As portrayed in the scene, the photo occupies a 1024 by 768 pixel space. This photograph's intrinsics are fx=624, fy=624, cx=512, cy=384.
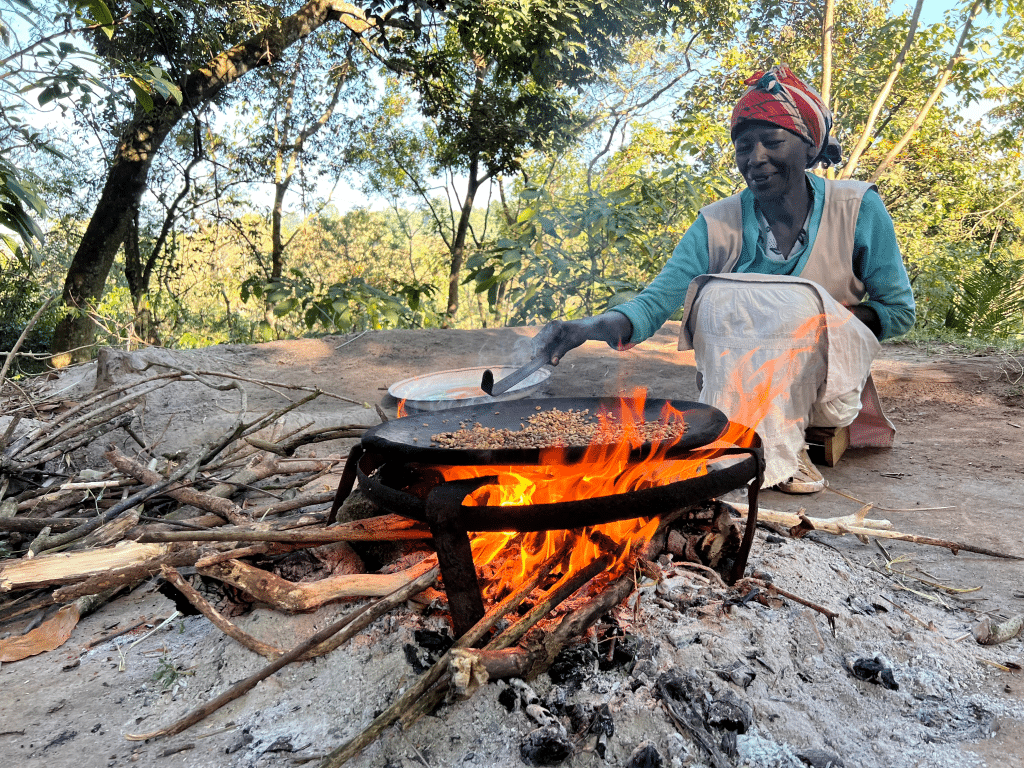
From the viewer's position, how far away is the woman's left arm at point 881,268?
2.49 metres

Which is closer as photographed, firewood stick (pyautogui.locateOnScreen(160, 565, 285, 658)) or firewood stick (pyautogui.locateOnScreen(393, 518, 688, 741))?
firewood stick (pyautogui.locateOnScreen(393, 518, 688, 741))

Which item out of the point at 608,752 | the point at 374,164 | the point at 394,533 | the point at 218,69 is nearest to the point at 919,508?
the point at 608,752

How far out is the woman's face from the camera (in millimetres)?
2389

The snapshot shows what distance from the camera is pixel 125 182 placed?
276 inches

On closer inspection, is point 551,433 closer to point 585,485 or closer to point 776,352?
point 585,485

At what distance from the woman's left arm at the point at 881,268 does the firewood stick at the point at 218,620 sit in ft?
8.01

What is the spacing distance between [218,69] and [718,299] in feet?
23.2

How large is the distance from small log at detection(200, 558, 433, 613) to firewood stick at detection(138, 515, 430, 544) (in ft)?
0.24

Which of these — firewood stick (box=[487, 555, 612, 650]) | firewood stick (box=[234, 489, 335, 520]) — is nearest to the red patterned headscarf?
firewood stick (box=[487, 555, 612, 650])

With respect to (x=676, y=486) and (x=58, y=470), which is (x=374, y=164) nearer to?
(x=58, y=470)

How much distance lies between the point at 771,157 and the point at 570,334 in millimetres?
1144

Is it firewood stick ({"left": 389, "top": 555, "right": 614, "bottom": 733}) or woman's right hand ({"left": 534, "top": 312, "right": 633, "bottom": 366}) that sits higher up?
woman's right hand ({"left": 534, "top": 312, "right": 633, "bottom": 366})

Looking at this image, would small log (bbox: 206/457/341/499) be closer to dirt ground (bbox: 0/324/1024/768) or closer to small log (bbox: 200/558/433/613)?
dirt ground (bbox: 0/324/1024/768)

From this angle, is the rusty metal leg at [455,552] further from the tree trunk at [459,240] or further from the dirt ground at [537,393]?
the tree trunk at [459,240]
